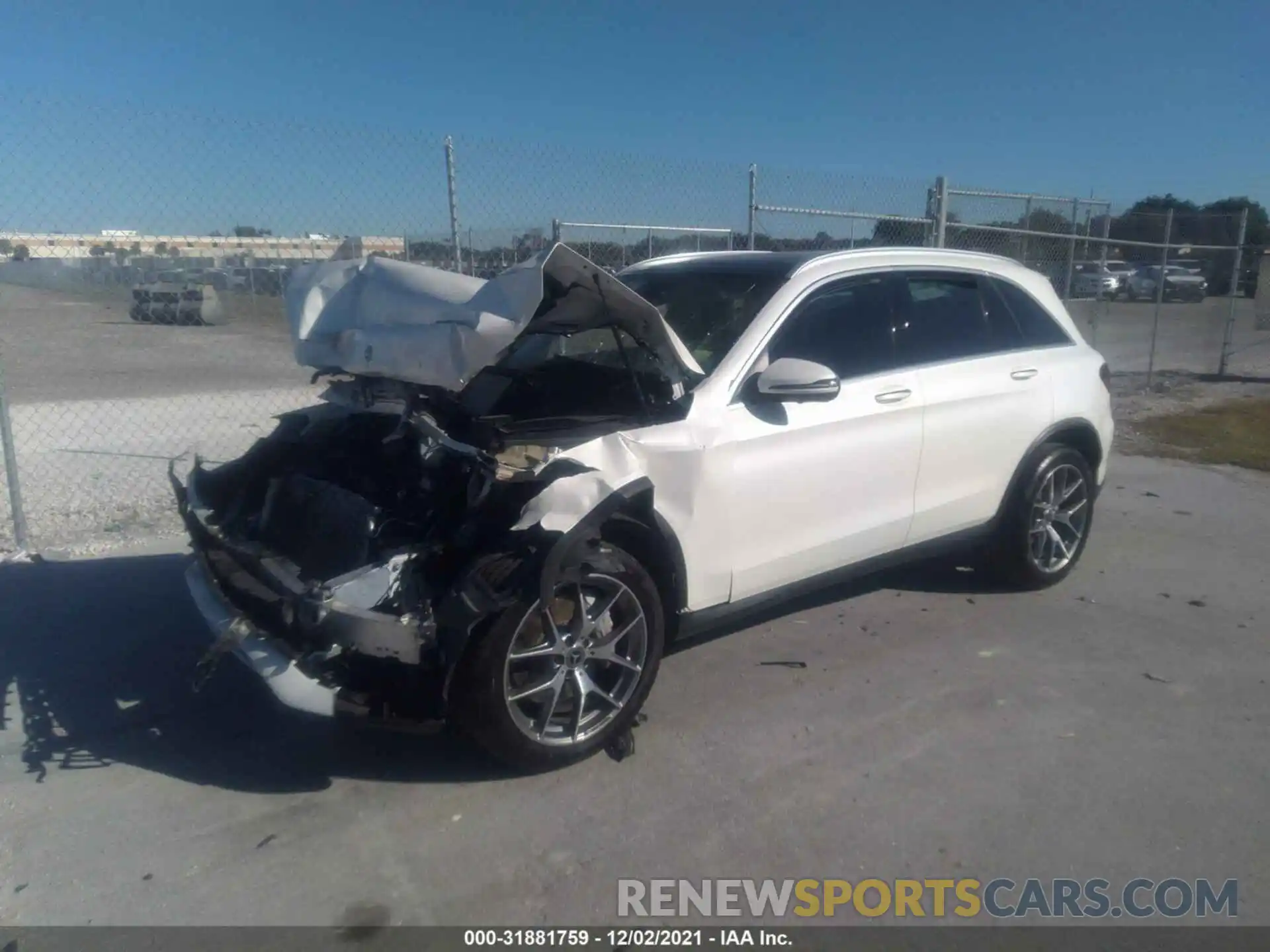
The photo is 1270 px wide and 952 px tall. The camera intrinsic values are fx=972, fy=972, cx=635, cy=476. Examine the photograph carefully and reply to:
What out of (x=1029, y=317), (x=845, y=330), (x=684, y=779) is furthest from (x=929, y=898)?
(x=1029, y=317)

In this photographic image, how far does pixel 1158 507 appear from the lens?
24.4 ft

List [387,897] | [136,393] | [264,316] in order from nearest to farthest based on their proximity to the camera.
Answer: [387,897]
[136,393]
[264,316]

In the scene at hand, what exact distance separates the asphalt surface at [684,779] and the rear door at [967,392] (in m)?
0.70

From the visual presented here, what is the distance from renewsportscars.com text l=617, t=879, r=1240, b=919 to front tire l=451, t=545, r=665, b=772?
0.67 m

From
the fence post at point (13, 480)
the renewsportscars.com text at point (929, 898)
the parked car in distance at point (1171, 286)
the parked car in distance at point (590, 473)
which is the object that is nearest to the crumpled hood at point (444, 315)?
the parked car in distance at point (590, 473)

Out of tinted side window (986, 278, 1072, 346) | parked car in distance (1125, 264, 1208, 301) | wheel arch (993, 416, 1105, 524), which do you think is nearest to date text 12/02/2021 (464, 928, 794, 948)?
wheel arch (993, 416, 1105, 524)

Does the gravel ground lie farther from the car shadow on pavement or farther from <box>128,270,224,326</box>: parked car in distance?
<box>128,270,224,326</box>: parked car in distance

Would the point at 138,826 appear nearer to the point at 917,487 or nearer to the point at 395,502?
the point at 395,502

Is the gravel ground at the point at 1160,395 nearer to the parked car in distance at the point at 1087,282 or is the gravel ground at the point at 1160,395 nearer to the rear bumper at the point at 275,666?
the parked car in distance at the point at 1087,282

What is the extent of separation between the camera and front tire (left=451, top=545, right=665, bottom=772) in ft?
10.8

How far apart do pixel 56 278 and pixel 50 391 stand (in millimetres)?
4612

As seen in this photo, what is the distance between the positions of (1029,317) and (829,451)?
1914 millimetres

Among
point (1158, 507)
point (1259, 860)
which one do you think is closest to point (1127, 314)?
point (1158, 507)

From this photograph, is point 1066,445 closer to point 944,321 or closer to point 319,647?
point 944,321
